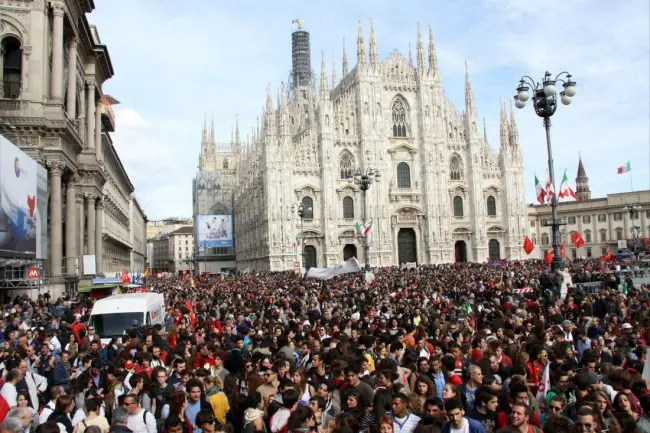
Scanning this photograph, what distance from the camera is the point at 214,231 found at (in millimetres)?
75375

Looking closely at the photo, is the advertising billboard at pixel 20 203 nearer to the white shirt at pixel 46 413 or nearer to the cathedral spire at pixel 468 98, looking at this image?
the white shirt at pixel 46 413

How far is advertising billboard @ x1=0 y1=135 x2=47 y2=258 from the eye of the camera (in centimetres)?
2050

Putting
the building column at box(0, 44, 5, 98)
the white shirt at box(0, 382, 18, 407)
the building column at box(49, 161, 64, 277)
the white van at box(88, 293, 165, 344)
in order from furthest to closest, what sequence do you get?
1. the building column at box(49, 161, 64, 277)
2. the building column at box(0, 44, 5, 98)
3. the white van at box(88, 293, 165, 344)
4. the white shirt at box(0, 382, 18, 407)

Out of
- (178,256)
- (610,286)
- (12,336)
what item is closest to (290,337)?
(12,336)

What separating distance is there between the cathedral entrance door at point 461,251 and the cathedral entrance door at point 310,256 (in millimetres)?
14698

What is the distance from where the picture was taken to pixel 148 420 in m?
6.44

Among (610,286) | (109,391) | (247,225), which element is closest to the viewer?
(109,391)

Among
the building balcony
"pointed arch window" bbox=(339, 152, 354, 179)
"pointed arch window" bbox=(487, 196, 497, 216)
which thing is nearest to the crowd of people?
the building balcony

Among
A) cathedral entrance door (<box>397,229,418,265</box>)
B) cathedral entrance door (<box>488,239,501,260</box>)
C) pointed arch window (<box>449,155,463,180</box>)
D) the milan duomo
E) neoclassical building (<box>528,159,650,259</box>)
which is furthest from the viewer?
neoclassical building (<box>528,159,650,259</box>)

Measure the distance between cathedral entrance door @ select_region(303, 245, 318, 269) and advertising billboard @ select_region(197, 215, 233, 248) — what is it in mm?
23678

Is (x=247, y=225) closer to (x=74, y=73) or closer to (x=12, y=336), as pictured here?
(x=74, y=73)

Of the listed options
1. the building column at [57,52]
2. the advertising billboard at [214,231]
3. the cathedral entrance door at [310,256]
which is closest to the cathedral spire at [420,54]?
the cathedral entrance door at [310,256]

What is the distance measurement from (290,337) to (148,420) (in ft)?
16.2

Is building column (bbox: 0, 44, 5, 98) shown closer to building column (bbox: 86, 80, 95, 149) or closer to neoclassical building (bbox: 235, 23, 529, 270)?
building column (bbox: 86, 80, 95, 149)
